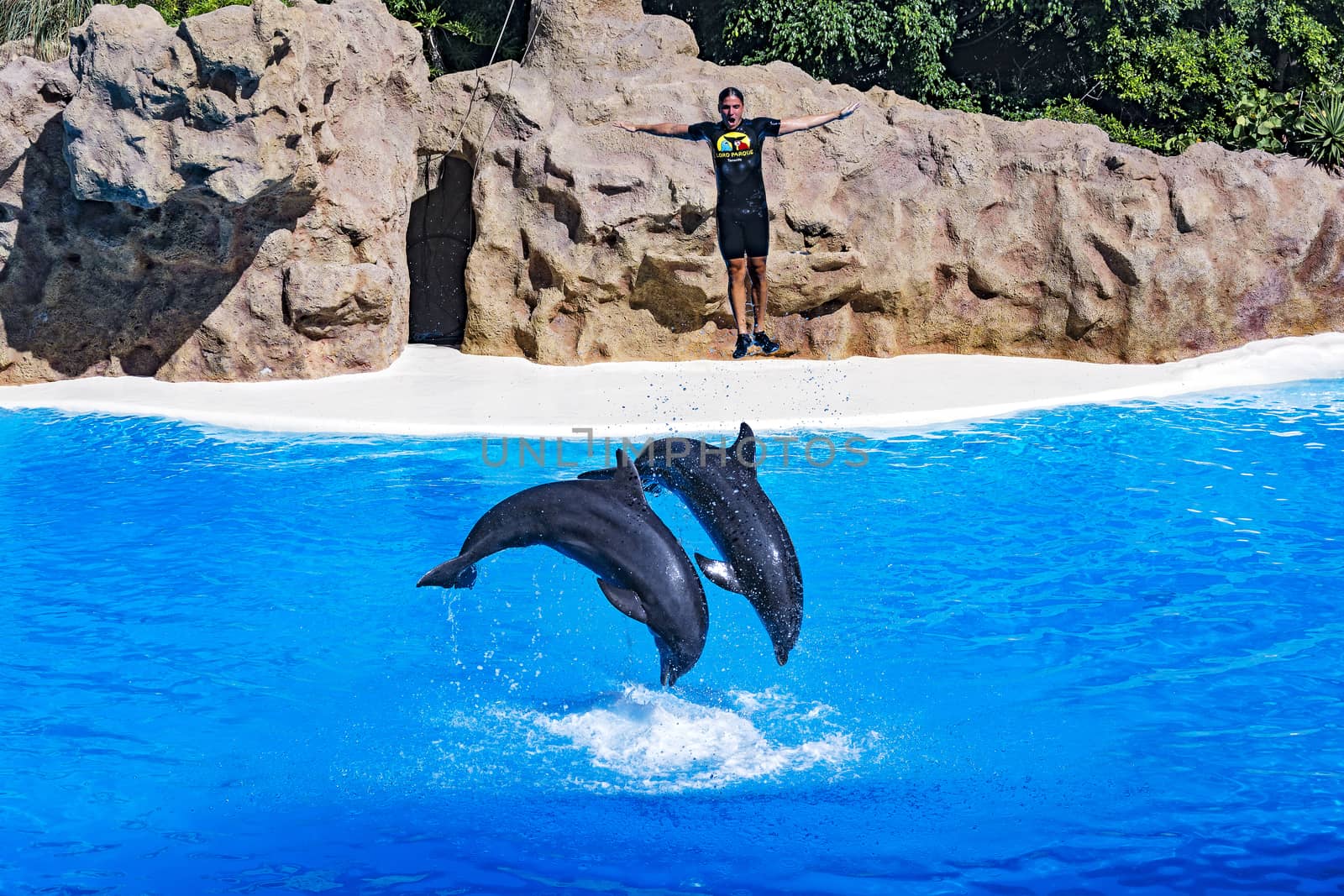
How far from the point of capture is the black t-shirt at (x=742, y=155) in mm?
9320

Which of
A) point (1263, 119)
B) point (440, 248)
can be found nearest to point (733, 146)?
point (440, 248)

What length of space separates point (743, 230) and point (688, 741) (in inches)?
184

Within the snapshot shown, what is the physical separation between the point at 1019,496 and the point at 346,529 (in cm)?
443

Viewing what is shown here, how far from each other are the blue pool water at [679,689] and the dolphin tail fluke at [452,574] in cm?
89

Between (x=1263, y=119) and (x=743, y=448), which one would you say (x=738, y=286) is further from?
(x=1263, y=119)

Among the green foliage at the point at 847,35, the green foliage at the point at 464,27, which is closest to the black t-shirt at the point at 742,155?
the green foliage at the point at 847,35

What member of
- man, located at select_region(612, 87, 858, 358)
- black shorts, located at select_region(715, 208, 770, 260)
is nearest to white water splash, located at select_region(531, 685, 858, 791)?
man, located at select_region(612, 87, 858, 358)

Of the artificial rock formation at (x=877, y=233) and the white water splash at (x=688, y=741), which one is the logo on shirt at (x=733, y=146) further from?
the white water splash at (x=688, y=741)

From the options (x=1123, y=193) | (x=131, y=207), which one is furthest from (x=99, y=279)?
(x=1123, y=193)

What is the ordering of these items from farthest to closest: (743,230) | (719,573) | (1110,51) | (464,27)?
(1110,51), (464,27), (743,230), (719,573)

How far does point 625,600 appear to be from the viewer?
4.89 meters

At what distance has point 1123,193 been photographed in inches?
506

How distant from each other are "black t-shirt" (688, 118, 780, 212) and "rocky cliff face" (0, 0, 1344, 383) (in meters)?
3.07

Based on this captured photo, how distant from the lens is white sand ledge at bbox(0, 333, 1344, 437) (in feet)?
34.5
